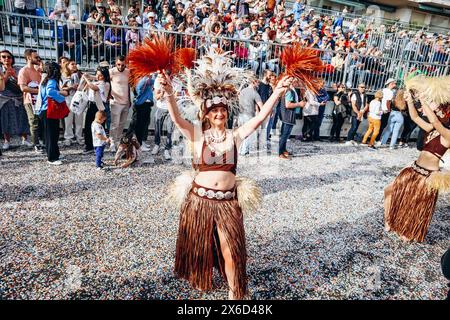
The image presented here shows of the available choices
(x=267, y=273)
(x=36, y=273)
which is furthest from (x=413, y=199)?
(x=36, y=273)

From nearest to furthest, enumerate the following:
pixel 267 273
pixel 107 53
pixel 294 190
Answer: pixel 267 273, pixel 294 190, pixel 107 53

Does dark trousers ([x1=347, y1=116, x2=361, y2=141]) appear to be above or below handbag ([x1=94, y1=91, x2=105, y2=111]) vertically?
below

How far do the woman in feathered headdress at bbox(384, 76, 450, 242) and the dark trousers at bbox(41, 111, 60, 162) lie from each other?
17.6 feet

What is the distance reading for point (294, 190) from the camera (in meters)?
5.52

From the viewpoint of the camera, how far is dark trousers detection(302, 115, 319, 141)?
905 cm

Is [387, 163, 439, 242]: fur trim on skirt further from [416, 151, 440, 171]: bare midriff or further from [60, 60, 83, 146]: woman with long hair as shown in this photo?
[60, 60, 83, 146]: woman with long hair

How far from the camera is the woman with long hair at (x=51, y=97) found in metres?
5.36

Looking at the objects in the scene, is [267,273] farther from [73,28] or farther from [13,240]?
[73,28]

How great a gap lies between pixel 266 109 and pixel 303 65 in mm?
468

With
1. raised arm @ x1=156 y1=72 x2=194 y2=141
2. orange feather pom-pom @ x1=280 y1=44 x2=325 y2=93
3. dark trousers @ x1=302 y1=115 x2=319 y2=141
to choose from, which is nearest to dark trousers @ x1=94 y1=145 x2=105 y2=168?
raised arm @ x1=156 y1=72 x2=194 y2=141

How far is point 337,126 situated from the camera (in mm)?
9586

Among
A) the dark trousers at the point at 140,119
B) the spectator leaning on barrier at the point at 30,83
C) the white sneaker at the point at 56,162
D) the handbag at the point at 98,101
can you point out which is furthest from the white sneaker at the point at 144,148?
the spectator leaning on barrier at the point at 30,83

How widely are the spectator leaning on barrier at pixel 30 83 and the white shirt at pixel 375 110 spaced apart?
8159 millimetres
